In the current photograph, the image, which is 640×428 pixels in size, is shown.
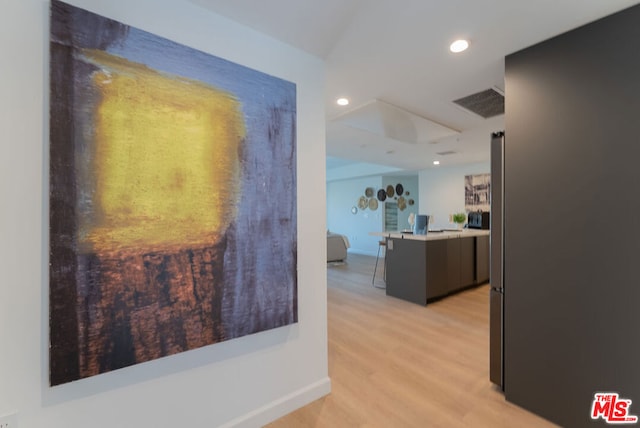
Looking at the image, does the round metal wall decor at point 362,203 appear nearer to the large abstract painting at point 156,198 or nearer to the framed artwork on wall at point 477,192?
the framed artwork on wall at point 477,192

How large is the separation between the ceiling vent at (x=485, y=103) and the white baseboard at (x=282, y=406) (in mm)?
2811

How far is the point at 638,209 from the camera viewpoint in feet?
4.50

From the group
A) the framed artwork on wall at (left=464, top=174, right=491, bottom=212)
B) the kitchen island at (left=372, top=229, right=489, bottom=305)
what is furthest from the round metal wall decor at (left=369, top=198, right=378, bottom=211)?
the kitchen island at (left=372, top=229, right=489, bottom=305)

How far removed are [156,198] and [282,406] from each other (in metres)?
1.44

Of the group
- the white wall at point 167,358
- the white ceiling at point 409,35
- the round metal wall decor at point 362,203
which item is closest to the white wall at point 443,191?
the round metal wall decor at point 362,203

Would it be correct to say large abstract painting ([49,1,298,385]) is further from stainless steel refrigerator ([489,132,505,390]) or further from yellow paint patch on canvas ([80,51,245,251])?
stainless steel refrigerator ([489,132,505,390])

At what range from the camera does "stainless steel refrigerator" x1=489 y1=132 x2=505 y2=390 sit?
6.18ft

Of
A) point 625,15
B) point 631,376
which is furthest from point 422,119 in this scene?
point 631,376

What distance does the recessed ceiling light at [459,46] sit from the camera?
5.84 ft

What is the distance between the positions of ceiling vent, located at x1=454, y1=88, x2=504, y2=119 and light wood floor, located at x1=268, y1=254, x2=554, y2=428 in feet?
7.82

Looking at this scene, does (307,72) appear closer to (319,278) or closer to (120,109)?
(120,109)

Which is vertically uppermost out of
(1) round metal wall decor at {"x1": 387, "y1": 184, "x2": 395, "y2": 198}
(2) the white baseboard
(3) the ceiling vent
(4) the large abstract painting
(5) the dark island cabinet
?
(3) the ceiling vent

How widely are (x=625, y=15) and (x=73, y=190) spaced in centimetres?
281

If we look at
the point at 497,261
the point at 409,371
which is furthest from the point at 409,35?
the point at 409,371
